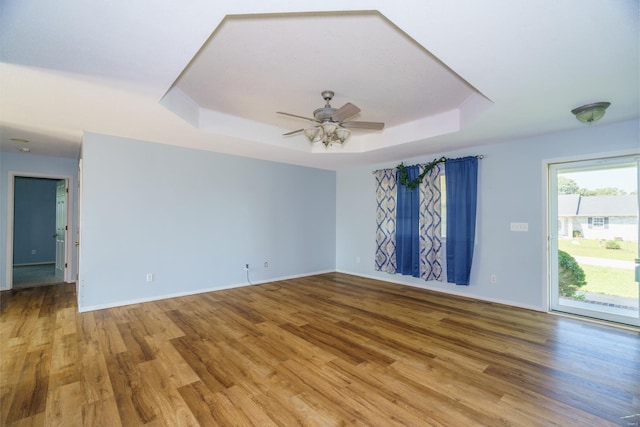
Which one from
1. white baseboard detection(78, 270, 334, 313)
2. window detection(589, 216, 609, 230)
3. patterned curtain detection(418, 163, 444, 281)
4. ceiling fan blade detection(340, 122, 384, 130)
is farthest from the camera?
patterned curtain detection(418, 163, 444, 281)

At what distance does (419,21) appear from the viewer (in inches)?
67.5

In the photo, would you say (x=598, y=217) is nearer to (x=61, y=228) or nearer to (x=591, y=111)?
(x=591, y=111)

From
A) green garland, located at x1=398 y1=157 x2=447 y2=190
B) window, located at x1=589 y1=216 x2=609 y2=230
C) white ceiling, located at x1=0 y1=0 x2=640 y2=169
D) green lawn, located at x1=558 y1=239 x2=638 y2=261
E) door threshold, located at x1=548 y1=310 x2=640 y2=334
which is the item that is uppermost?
white ceiling, located at x1=0 y1=0 x2=640 y2=169

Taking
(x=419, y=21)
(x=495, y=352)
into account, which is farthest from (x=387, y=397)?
(x=419, y=21)

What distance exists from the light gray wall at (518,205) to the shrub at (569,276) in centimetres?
23

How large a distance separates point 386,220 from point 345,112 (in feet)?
11.3

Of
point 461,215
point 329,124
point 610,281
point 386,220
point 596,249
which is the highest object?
point 329,124

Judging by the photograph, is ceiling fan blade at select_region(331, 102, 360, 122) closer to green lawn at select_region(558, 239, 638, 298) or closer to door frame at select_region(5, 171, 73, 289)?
green lawn at select_region(558, 239, 638, 298)

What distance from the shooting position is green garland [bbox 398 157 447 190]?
5.09m

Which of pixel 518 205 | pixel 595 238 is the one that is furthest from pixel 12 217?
pixel 595 238

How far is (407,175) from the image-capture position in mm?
5535

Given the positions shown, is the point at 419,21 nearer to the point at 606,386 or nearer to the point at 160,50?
the point at 160,50

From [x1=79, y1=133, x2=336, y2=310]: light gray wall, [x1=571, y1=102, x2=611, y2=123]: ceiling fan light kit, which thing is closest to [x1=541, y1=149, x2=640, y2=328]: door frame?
[x1=571, y1=102, x2=611, y2=123]: ceiling fan light kit

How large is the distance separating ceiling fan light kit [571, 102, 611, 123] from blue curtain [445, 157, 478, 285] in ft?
5.27
